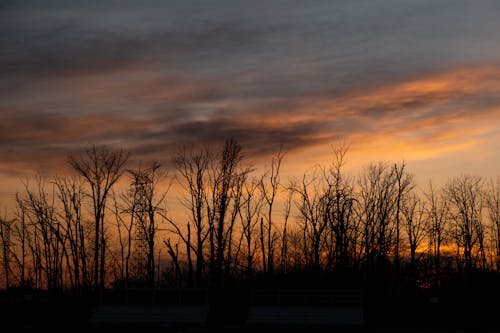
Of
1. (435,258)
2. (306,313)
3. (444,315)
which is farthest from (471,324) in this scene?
(435,258)

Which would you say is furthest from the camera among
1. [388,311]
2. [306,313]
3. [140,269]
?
[140,269]

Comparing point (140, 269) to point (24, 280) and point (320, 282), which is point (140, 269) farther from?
point (320, 282)

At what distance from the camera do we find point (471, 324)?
133ft

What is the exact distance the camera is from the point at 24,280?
7769 centimetres

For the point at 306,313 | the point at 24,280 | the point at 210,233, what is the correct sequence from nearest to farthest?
the point at 306,313 → the point at 210,233 → the point at 24,280

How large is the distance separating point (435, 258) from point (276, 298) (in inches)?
1301

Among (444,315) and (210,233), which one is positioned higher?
(210,233)

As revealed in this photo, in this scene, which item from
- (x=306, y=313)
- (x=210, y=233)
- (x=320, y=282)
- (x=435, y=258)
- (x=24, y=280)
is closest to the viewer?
(x=306, y=313)

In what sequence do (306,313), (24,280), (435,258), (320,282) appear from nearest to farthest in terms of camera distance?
1. (306,313)
2. (320,282)
3. (435,258)
4. (24,280)

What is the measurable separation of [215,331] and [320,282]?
14.8 m

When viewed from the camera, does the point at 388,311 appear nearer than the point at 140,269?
Yes

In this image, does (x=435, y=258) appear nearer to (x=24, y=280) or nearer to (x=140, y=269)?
(x=140, y=269)

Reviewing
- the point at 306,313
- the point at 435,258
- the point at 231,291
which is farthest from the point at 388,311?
the point at 435,258

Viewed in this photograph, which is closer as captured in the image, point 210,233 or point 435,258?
point 210,233
